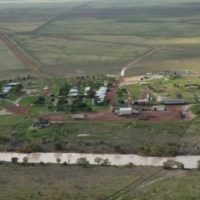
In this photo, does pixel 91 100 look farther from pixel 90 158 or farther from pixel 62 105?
pixel 90 158

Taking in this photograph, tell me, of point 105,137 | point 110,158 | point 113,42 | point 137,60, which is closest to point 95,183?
point 110,158

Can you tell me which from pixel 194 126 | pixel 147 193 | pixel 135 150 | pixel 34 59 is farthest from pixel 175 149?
pixel 34 59

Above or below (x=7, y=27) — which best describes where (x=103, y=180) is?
above

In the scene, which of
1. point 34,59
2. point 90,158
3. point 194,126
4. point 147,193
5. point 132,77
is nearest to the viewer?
point 147,193

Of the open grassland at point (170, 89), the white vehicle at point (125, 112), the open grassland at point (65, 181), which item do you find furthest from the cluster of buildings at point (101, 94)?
the open grassland at point (65, 181)

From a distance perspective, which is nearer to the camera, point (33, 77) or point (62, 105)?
point (62, 105)

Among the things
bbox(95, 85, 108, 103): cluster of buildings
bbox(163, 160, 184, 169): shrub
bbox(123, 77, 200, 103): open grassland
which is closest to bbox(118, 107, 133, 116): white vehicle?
bbox(95, 85, 108, 103): cluster of buildings
